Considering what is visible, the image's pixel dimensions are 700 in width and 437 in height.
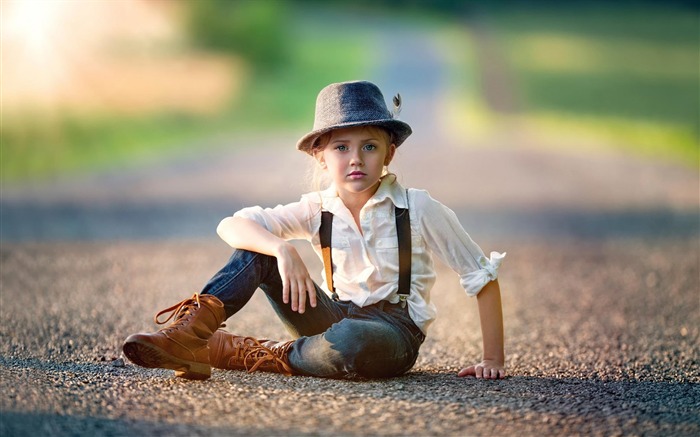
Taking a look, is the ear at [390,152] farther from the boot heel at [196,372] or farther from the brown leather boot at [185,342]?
the boot heel at [196,372]

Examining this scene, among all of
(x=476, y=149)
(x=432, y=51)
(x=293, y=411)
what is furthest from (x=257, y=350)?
(x=432, y=51)

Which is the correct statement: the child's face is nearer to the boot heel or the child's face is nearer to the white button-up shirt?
the white button-up shirt

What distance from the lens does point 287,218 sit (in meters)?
3.82

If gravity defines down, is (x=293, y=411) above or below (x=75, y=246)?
below

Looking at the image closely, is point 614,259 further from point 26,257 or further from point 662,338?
point 26,257

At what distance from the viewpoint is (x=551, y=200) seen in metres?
11.0

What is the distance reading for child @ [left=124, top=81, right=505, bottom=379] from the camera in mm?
3607

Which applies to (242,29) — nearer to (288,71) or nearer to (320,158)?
(288,71)

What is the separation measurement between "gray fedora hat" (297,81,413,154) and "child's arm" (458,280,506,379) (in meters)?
0.69

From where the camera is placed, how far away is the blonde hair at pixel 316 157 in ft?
12.3

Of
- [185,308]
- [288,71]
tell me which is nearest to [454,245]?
[185,308]

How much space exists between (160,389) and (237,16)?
30.0m

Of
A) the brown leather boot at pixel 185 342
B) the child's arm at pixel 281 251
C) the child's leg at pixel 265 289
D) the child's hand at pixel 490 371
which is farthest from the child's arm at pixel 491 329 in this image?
the brown leather boot at pixel 185 342

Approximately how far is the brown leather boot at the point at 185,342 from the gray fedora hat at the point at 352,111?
2.45 feet
